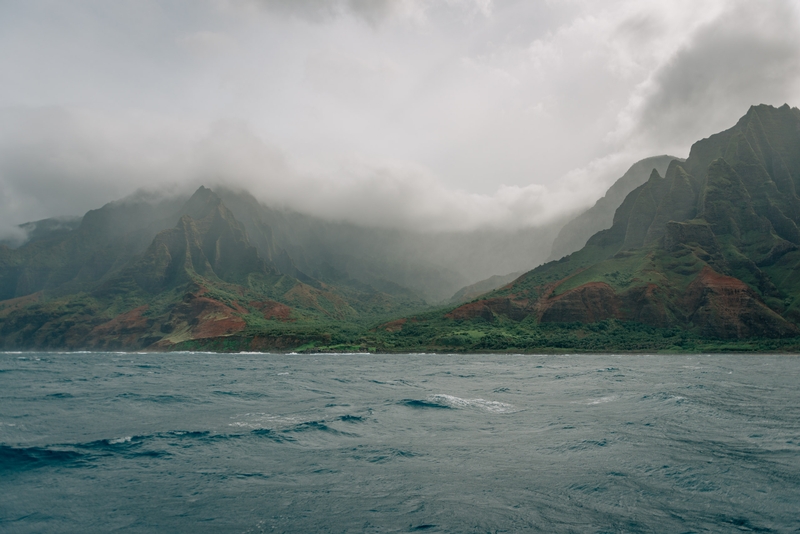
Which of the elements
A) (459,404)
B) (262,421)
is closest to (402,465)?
→ (262,421)

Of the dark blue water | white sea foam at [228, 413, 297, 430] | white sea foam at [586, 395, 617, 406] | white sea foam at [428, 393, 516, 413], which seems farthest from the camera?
white sea foam at [586, 395, 617, 406]

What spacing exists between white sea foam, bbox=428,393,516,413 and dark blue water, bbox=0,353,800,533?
0.39 meters

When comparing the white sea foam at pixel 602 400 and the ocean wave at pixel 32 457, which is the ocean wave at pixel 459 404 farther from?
the ocean wave at pixel 32 457

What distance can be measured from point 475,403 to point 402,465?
69.4ft

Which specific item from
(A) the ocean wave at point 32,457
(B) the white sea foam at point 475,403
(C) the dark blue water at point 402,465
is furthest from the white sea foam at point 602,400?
(A) the ocean wave at point 32,457

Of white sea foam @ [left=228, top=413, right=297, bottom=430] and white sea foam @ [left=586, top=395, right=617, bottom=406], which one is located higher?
white sea foam @ [left=586, top=395, right=617, bottom=406]

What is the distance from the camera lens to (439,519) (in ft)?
52.6

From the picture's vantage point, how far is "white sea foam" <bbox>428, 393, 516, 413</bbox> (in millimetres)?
39531

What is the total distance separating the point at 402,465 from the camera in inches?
898

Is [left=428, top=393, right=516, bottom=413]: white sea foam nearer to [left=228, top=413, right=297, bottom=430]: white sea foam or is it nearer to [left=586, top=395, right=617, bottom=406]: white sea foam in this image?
[left=586, top=395, right=617, bottom=406]: white sea foam

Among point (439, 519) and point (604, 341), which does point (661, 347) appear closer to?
point (604, 341)

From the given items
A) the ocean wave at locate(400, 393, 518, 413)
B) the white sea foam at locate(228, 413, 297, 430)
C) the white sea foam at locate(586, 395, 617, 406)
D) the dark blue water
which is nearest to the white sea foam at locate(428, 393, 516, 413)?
the ocean wave at locate(400, 393, 518, 413)

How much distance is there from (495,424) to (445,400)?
37.1ft

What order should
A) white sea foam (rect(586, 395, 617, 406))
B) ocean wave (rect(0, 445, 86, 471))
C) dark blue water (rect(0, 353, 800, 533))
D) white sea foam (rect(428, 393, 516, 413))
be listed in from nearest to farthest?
1. dark blue water (rect(0, 353, 800, 533))
2. ocean wave (rect(0, 445, 86, 471))
3. white sea foam (rect(428, 393, 516, 413))
4. white sea foam (rect(586, 395, 617, 406))
